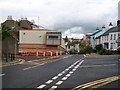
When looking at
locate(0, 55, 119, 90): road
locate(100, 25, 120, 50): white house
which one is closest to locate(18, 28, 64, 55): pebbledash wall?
locate(100, 25, 120, 50): white house

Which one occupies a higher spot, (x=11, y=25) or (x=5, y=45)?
(x=11, y=25)

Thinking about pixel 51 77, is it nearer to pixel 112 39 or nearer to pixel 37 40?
pixel 37 40

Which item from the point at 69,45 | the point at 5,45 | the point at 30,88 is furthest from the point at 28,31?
the point at 69,45

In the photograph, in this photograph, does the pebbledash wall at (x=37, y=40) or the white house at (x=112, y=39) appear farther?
the white house at (x=112, y=39)

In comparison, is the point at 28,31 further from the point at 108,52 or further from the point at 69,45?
the point at 69,45

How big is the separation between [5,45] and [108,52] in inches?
843

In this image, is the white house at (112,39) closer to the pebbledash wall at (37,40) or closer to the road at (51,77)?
the pebbledash wall at (37,40)

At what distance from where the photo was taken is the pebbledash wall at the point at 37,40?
235 ft

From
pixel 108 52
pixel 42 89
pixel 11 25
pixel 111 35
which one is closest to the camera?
pixel 42 89

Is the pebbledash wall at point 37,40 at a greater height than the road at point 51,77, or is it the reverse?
the pebbledash wall at point 37,40

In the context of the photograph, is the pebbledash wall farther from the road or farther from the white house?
the road

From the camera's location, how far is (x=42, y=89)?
1117cm

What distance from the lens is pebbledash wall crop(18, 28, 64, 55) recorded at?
71.7 metres

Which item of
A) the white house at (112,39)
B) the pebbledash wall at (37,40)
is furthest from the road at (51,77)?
the white house at (112,39)
